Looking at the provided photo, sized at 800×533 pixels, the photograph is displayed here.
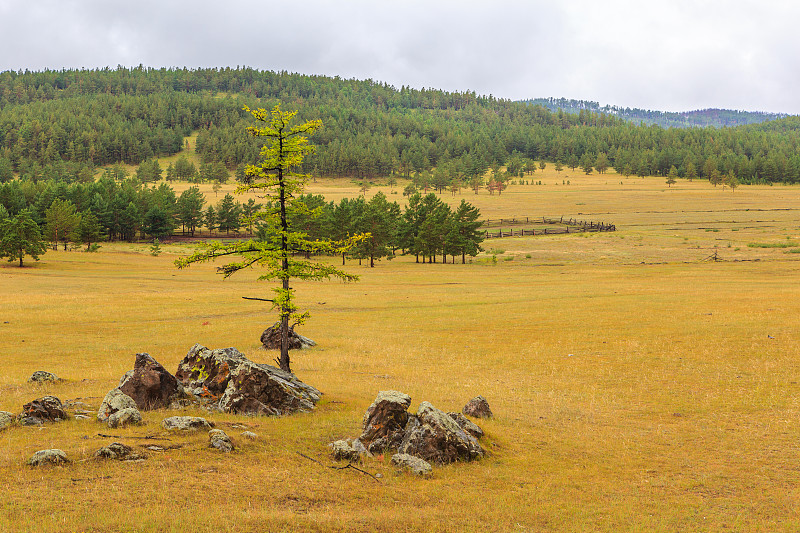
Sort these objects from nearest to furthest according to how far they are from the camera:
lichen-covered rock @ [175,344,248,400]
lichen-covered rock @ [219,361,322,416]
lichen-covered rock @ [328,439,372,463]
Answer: lichen-covered rock @ [328,439,372,463] → lichen-covered rock @ [219,361,322,416] → lichen-covered rock @ [175,344,248,400]

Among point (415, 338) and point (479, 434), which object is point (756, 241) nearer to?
point (415, 338)

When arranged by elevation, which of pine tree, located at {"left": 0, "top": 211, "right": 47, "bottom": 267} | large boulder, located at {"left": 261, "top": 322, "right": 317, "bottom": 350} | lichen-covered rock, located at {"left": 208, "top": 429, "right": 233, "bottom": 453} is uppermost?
pine tree, located at {"left": 0, "top": 211, "right": 47, "bottom": 267}

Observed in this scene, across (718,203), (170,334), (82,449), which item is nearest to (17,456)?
(82,449)

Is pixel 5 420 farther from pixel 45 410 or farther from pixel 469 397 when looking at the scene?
pixel 469 397

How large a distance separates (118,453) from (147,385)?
5021 mm

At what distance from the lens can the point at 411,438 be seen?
1530 cm

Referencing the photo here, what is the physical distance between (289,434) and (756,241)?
97704mm

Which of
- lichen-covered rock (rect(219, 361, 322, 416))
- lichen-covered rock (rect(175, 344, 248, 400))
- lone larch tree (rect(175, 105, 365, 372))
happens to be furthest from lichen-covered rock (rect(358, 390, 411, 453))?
lone larch tree (rect(175, 105, 365, 372))

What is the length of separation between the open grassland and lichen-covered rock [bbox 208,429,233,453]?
0.26 metres

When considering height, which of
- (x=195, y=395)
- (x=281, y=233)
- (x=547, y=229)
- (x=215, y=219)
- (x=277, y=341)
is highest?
(x=215, y=219)

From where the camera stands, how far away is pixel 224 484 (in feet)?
40.6

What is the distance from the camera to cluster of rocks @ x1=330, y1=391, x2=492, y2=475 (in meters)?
14.9

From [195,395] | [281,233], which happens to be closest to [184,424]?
[195,395]

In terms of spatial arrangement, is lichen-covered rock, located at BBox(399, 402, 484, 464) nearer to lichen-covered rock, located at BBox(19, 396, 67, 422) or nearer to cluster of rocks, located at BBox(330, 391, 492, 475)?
cluster of rocks, located at BBox(330, 391, 492, 475)
